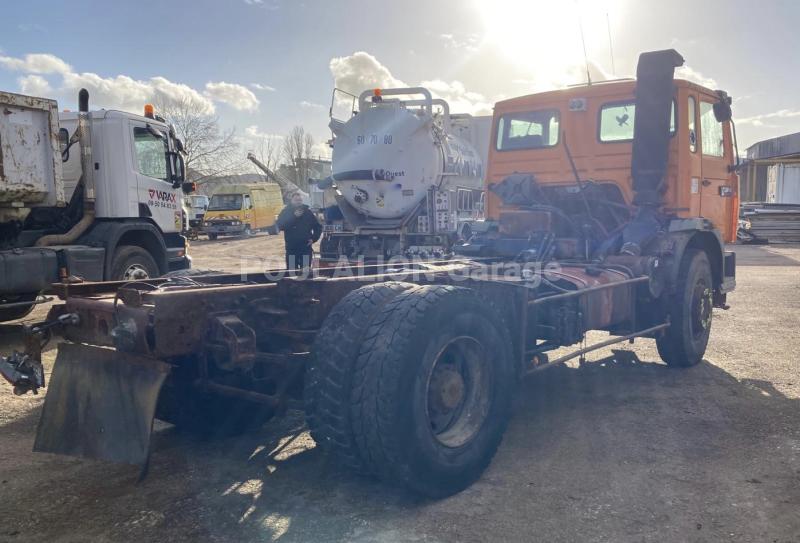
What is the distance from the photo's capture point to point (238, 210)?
103ft

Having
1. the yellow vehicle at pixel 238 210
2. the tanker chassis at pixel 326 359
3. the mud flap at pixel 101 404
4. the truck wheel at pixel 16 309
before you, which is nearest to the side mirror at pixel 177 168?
the truck wheel at pixel 16 309

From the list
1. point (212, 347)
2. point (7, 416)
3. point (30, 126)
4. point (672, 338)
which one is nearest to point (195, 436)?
point (212, 347)

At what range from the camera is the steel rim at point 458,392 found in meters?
3.63

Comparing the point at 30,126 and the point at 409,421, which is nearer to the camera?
the point at 409,421

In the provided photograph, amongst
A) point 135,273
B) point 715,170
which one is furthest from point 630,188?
point 135,273

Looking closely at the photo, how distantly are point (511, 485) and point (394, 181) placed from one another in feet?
22.6

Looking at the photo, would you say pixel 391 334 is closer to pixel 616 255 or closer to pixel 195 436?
pixel 195 436

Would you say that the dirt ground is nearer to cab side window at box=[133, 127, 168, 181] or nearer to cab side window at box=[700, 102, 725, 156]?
cab side window at box=[700, 102, 725, 156]

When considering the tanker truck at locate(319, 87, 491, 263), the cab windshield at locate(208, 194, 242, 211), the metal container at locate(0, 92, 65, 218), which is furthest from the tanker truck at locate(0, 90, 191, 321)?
the cab windshield at locate(208, 194, 242, 211)

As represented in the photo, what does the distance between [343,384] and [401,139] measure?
23.4 feet

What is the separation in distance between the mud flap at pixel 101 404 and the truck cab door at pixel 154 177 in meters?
5.95

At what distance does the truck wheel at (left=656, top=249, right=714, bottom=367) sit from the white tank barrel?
4.53m

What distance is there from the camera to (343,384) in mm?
3246

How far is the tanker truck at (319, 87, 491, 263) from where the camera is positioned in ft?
32.6
